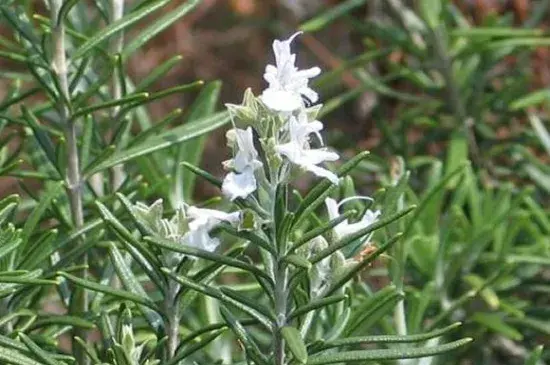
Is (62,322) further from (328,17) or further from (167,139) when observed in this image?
Result: (328,17)

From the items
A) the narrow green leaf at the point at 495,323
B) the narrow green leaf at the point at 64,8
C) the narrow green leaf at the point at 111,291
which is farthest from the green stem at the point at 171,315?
the narrow green leaf at the point at 495,323

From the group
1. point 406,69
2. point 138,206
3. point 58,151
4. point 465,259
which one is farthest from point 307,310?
point 406,69

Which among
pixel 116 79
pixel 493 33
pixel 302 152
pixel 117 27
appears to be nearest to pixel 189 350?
pixel 302 152

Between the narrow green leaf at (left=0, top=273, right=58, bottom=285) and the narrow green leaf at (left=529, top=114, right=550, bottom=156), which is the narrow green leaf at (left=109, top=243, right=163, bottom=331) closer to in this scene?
the narrow green leaf at (left=0, top=273, right=58, bottom=285)

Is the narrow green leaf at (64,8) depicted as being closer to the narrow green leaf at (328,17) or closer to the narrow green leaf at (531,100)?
the narrow green leaf at (328,17)

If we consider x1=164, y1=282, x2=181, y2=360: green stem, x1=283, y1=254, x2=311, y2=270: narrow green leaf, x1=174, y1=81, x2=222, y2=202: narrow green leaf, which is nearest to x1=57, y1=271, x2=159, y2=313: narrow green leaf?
x1=164, y1=282, x2=181, y2=360: green stem
